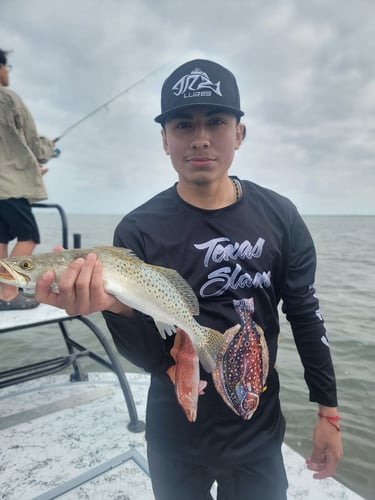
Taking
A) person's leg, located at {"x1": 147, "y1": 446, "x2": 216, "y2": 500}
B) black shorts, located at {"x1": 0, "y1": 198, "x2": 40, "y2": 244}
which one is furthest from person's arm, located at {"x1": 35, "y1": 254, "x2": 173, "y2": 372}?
black shorts, located at {"x1": 0, "y1": 198, "x2": 40, "y2": 244}

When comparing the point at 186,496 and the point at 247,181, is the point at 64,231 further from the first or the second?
the point at 186,496

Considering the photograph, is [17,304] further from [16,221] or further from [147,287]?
[147,287]

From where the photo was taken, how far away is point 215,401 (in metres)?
1.96

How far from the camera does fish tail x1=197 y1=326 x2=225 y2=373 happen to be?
1.80 meters

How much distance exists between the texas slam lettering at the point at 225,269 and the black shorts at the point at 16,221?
3.22 meters

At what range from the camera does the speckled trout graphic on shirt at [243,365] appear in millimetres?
1959

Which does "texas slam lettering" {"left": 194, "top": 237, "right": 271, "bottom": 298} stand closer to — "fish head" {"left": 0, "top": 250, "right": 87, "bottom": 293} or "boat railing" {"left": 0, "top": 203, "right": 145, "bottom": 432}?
"fish head" {"left": 0, "top": 250, "right": 87, "bottom": 293}

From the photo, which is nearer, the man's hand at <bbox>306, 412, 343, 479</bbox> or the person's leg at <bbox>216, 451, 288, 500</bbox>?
the person's leg at <bbox>216, 451, 288, 500</bbox>

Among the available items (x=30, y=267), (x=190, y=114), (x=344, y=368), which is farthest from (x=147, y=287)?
(x=344, y=368)

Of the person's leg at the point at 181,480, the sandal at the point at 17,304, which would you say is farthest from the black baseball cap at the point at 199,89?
the sandal at the point at 17,304

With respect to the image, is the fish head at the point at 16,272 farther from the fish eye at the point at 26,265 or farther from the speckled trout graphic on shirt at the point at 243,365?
the speckled trout graphic on shirt at the point at 243,365

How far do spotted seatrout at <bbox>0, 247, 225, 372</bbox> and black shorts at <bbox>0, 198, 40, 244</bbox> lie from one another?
106 inches

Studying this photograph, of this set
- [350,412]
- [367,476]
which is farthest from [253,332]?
[350,412]

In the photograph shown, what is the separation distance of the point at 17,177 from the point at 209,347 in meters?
3.75
